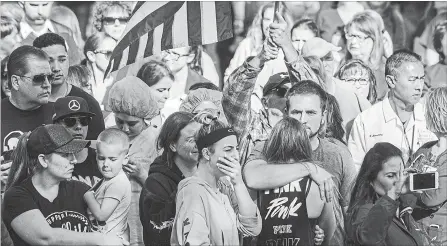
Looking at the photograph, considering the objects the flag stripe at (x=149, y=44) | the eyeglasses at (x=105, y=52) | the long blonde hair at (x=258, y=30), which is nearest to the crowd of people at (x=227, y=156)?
the flag stripe at (x=149, y=44)

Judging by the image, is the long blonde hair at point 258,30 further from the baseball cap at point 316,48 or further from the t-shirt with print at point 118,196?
the t-shirt with print at point 118,196

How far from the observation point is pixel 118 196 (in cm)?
878

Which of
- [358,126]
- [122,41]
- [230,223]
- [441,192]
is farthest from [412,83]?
[230,223]

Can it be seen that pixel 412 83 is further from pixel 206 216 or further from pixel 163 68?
pixel 206 216

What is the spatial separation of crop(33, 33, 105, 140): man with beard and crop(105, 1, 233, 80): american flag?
445 millimetres

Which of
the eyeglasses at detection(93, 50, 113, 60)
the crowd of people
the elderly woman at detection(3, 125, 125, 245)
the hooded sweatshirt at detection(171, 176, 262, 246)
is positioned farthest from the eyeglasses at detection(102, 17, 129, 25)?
the hooded sweatshirt at detection(171, 176, 262, 246)

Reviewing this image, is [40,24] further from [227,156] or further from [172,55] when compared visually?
[227,156]

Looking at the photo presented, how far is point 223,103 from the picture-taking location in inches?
377

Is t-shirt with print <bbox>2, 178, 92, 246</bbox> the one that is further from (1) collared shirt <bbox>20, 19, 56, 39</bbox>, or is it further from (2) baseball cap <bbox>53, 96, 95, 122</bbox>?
(1) collared shirt <bbox>20, 19, 56, 39</bbox>

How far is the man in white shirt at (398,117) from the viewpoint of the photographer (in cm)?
1038

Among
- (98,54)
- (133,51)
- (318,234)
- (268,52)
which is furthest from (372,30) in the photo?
(318,234)

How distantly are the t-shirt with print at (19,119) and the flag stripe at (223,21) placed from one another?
1.59m

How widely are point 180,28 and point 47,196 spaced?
2568 millimetres

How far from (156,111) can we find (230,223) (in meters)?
1.89
